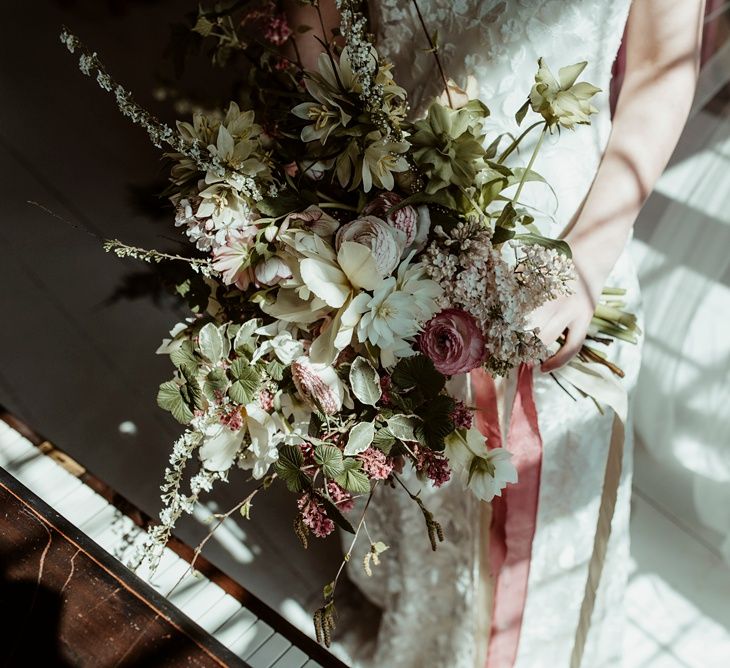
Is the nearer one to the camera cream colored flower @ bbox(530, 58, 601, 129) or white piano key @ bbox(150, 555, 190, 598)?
cream colored flower @ bbox(530, 58, 601, 129)

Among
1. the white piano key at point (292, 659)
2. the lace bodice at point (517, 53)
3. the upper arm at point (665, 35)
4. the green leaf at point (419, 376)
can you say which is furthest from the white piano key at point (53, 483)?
the upper arm at point (665, 35)

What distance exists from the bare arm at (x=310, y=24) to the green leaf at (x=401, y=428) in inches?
29.3

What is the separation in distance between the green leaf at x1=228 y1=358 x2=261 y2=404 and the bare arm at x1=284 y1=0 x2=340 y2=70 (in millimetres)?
666

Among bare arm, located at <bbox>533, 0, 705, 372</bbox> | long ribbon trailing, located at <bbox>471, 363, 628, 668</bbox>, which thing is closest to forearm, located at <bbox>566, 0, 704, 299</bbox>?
bare arm, located at <bbox>533, 0, 705, 372</bbox>

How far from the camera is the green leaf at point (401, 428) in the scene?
912 mm

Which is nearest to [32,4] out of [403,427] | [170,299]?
[170,299]

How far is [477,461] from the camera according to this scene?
0.97 metres

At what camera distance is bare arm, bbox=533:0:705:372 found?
3.96 ft

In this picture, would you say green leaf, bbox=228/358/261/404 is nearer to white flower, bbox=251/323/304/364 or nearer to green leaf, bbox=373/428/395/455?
white flower, bbox=251/323/304/364

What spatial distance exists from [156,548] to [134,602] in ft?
0.56

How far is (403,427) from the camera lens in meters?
0.91

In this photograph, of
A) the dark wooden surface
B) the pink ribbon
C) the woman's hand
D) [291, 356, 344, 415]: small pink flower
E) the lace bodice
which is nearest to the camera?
the dark wooden surface

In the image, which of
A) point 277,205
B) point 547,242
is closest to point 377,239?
point 277,205

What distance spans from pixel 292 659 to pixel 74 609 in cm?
32
